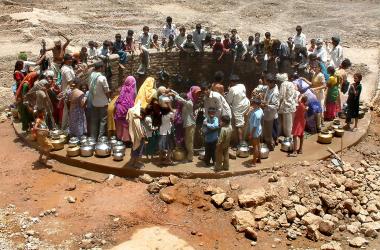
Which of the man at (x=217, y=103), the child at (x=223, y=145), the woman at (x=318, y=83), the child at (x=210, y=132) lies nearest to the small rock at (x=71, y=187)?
the child at (x=210, y=132)

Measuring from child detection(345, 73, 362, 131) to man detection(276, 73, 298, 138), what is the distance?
1645mm

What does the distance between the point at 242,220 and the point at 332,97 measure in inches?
176

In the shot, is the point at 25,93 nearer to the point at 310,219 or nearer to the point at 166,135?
the point at 166,135

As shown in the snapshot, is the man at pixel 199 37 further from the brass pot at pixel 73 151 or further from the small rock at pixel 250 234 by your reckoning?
the small rock at pixel 250 234

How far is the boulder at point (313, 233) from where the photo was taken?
8281mm

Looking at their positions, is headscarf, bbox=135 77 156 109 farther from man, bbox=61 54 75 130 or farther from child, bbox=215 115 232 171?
man, bbox=61 54 75 130

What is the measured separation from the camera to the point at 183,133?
9.88m

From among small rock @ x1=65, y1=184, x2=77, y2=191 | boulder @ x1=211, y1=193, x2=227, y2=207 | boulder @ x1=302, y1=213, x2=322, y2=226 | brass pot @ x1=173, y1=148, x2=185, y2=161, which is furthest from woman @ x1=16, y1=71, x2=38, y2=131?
boulder @ x1=302, y1=213, x2=322, y2=226

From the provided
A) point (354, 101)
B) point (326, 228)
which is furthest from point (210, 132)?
point (354, 101)

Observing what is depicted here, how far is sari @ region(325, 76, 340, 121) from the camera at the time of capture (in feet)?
36.7

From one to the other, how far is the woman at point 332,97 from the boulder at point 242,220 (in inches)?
167

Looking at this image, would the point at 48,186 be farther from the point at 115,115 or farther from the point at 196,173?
the point at 196,173

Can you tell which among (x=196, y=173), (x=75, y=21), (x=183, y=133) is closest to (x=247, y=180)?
(x=196, y=173)

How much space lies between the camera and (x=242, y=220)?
8367mm
